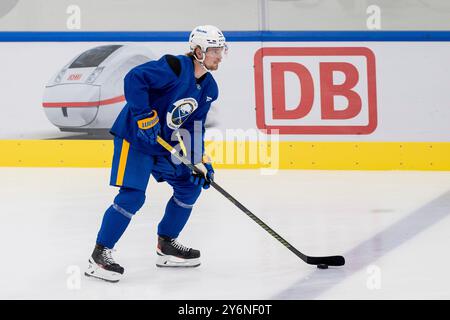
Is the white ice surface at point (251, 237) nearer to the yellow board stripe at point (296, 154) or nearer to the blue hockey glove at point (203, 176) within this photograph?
the yellow board stripe at point (296, 154)

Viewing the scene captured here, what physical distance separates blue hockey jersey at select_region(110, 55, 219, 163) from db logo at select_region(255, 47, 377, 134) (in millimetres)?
2846

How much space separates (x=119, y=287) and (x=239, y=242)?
3.44ft

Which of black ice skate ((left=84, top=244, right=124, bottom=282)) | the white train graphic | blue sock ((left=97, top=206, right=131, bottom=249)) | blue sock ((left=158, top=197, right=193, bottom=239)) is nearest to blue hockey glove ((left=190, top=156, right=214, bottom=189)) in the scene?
blue sock ((left=158, top=197, right=193, bottom=239))

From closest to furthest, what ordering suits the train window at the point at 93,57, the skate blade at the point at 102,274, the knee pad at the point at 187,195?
the skate blade at the point at 102,274 → the knee pad at the point at 187,195 → the train window at the point at 93,57

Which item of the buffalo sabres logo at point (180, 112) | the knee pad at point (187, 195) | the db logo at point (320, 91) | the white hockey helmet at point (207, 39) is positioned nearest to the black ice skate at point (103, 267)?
the knee pad at point (187, 195)

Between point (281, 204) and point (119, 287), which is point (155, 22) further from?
point (119, 287)

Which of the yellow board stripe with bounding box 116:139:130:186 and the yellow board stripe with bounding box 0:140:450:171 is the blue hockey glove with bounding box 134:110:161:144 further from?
the yellow board stripe with bounding box 0:140:450:171

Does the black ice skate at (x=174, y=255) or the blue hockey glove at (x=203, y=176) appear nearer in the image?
the blue hockey glove at (x=203, y=176)

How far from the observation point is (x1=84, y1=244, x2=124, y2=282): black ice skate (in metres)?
4.46

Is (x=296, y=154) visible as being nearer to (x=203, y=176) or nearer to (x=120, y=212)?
(x=203, y=176)

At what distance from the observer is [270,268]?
4.74 metres

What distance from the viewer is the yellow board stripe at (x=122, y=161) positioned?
445 centimetres

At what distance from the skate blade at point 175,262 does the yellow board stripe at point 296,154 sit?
2.73m

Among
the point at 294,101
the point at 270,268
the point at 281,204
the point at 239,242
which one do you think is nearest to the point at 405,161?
the point at 294,101
